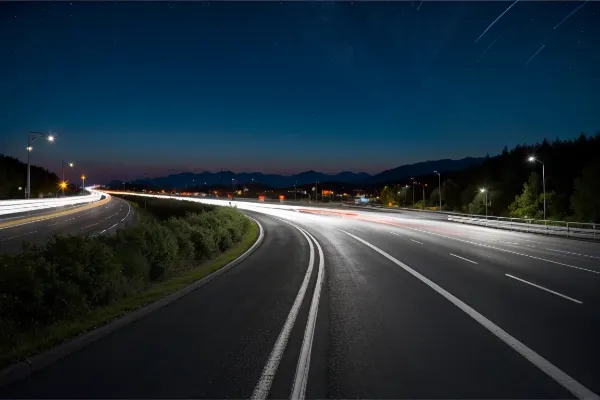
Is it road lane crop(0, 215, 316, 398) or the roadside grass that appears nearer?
road lane crop(0, 215, 316, 398)

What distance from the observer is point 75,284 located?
29.1 feet

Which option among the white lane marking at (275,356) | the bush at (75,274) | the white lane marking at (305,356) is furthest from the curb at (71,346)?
the white lane marking at (305,356)

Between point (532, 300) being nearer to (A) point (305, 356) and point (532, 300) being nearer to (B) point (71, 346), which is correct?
(A) point (305, 356)

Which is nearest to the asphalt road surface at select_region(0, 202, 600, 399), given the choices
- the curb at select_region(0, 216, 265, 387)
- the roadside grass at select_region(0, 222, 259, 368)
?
the curb at select_region(0, 216, 265, 387)

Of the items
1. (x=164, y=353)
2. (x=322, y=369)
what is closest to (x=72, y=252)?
(x=164, y=353)

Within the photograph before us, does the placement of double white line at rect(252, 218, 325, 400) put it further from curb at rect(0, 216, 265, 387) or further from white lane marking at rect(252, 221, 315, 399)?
curb at rect(0, 216, 265, 387)

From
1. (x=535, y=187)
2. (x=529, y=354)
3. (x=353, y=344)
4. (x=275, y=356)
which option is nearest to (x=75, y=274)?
(x=275, y=356)

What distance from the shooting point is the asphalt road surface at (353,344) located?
207 inches

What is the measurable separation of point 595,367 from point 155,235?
12.8m

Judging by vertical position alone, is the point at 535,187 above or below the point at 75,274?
above

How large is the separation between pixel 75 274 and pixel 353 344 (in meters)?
6.03

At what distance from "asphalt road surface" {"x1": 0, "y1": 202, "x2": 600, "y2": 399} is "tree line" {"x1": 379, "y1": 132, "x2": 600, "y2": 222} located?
52.0 m

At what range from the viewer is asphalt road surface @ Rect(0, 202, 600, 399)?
17.3 ft

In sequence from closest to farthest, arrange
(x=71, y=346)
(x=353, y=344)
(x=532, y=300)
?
(x=71, y=346) < (x=353, y=344) < (x=532, y=300)
